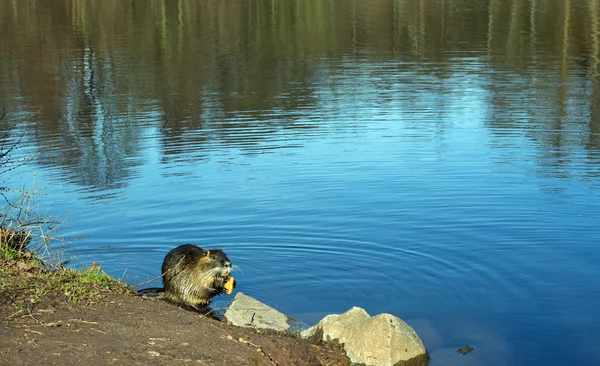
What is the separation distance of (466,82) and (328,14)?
26415 mm

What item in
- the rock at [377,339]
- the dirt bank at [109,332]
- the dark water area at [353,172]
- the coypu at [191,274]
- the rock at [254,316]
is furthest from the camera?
the dark water area at [353,172]

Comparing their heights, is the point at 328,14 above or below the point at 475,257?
above

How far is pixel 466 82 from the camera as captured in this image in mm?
28641

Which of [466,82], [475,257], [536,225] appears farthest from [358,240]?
[466,82]

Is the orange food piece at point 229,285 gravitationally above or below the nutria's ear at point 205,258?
below

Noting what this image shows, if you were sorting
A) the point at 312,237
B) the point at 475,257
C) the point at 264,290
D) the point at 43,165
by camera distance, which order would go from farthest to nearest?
the point at 43,165 → the point at 312,237 → the point at 475,257 → the point at 264,290

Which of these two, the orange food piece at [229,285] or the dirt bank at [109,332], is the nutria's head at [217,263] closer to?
the orange food piece at [229,285]

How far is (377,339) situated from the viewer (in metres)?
9.27

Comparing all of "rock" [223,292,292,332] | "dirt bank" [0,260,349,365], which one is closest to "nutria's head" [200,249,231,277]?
"rock" [223,292,292,332]

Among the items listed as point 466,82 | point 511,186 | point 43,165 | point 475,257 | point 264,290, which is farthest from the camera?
point 466,82

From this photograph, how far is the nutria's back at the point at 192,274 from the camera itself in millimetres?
10969

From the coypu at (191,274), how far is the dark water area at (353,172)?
1.94ft

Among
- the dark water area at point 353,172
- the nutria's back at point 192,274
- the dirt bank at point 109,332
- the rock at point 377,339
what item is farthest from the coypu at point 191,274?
the rock at point 377,339

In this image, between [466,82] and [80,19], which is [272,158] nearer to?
[466,82]
